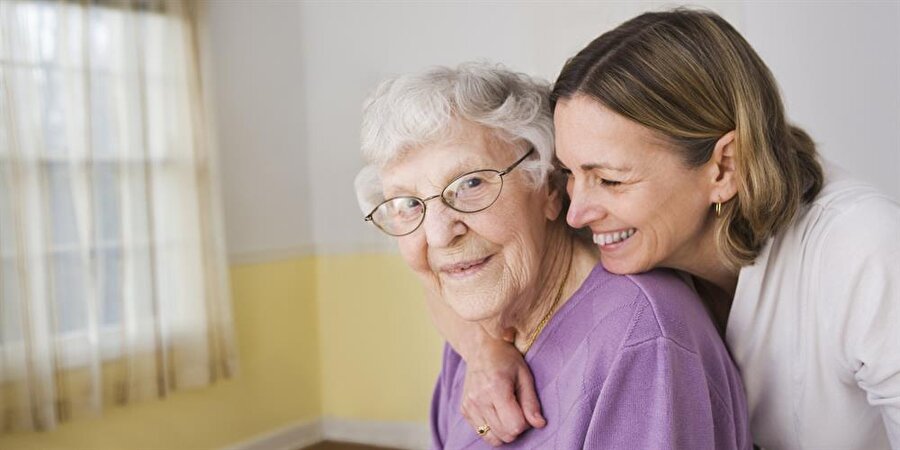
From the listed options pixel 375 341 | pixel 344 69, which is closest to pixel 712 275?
pixel 375 341

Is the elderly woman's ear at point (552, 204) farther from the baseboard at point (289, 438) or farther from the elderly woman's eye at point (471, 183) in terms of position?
the baseboard at point (289, 438)

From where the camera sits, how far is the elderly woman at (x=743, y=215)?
1.33 metres

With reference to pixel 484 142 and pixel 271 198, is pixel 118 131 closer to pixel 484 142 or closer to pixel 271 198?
pixel 271 198

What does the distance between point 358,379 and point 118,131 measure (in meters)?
1.99

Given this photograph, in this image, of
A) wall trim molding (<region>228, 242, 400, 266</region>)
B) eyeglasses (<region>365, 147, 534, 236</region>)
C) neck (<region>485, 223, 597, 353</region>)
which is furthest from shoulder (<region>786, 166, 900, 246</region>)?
wall trim molding (<region>228, 242, 400, 266</region>)

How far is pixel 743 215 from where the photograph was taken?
56.0 inches

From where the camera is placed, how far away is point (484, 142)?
4.67 feet

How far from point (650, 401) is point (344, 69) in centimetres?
385

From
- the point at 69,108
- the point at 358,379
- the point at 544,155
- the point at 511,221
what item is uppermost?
the point at 69,108

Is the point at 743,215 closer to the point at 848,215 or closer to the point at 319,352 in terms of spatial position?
the point at 848,215

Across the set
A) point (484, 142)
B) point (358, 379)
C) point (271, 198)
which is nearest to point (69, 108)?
point (271, 198)

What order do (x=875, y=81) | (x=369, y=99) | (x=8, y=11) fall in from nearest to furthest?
(x=369, y=99), (x=875, y=81), (x=8, y=11)

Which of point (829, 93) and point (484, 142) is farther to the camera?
point (829, 93)

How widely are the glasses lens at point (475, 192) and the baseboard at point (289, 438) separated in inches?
133
